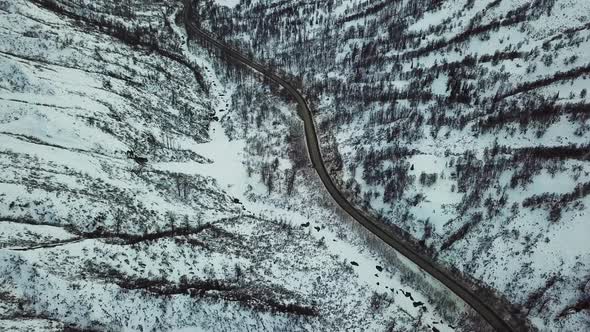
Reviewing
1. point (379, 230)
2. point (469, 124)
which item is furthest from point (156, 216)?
point (469, 124)

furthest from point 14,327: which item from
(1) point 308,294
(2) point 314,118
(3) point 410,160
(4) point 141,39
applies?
(4) point 141,39

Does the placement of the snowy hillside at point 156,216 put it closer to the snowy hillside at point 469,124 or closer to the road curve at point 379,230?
the road curve at point 379,230

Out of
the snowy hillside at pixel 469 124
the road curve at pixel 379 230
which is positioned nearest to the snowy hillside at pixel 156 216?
the road curve at pixel 379 230

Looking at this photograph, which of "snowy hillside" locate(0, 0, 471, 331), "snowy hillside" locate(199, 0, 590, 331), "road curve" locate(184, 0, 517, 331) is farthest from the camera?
"snowy hillside" locate(199, 0, 590, 331)

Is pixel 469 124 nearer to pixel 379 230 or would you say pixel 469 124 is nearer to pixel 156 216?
pixel 379 230

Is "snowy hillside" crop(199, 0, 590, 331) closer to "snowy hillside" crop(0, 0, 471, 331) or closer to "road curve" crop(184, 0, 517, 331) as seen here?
"road curve" crop(184, 0, 517, 331)

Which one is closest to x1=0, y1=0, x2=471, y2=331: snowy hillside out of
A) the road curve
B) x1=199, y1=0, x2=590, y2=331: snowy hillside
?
the road curve
